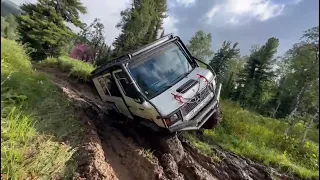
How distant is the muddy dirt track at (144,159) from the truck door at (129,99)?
0.71 meters

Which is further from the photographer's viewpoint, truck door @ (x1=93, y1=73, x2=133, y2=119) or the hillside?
truck door @ (x1=93, y1=73, x2=133, y2=119)

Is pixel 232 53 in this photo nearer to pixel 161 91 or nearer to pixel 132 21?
pixel 132 21

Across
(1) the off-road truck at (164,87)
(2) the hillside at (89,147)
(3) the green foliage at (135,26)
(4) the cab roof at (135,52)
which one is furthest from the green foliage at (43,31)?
(1) the off-road truck at (164,87)

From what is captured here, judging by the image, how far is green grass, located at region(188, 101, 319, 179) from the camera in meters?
7.53

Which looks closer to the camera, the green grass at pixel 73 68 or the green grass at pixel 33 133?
the green grass at pixel 33 133

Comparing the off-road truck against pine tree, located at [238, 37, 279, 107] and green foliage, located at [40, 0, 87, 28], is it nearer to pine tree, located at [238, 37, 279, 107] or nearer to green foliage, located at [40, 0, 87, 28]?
green foliage, located at [40, 0, 87, 28]

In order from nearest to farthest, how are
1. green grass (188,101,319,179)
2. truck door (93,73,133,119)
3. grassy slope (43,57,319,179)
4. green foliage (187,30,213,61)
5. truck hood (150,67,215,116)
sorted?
1. truck hood (150,67,215,116)
2. truck door (93,73,133,119)
3. grassy slope (43,57,319,179)
4. green grass (188,101,319,179)
5. green foliage (187,30,213,61)

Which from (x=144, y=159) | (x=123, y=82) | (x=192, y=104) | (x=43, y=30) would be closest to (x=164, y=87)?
(x=192, y=104)

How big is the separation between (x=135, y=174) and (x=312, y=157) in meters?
7.44

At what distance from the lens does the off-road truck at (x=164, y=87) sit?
5.31 metres

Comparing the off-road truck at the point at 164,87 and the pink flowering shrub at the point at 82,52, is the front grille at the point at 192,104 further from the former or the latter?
the pink flowering shrub at the point at 82,52

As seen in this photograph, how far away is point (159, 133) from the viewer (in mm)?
A: 6039

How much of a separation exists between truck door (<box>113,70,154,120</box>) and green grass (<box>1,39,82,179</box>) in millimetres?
1234

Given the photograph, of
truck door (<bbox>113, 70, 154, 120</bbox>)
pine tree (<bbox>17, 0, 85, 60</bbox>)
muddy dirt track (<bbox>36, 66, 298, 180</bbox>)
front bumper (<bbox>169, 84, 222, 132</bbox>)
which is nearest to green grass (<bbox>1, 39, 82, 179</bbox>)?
muddy dirt track (<bbox>36, 66, 298, 180</bbox>)
